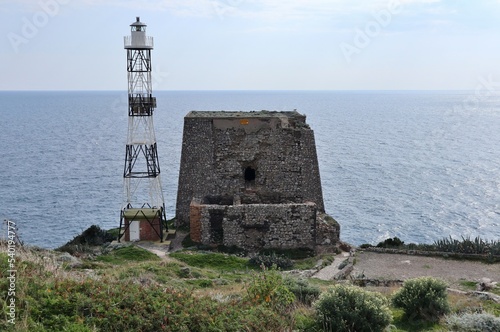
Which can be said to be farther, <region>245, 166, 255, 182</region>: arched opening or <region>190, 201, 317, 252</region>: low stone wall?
<region>245, 166, 255, 182</region>: arched opening

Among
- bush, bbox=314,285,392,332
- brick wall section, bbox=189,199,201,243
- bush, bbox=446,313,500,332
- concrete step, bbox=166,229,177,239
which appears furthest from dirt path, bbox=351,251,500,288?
bush, bbox=314,285,392,332

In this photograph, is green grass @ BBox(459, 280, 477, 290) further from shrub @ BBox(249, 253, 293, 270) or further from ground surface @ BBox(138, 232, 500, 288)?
shrub @ BBox(249, 253, 293, 270)

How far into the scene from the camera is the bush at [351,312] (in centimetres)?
1181

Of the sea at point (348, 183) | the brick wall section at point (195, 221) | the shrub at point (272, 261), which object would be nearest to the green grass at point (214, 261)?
the shrub at point (272, 261)

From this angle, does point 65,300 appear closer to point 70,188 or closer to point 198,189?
point 198,189

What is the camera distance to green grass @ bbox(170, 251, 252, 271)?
2377 centimetres

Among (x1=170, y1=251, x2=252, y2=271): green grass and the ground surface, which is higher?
(x1=170, y1=251, x2=252, y2=271): green grass

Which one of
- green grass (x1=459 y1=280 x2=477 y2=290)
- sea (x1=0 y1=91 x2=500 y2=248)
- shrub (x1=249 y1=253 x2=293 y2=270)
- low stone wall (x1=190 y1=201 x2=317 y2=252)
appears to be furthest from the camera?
sea (x1=0 y1=91 x2=500 y2=248)

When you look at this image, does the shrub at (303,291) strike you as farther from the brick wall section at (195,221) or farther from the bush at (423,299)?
the brick wall section at (195,221)

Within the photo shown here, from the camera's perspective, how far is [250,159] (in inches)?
1211

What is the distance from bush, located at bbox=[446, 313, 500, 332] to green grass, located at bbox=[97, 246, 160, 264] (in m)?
14.6

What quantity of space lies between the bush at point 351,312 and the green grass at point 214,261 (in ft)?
36.2

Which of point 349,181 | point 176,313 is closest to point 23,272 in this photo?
point 176,313

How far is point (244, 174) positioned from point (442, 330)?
1927 cm
